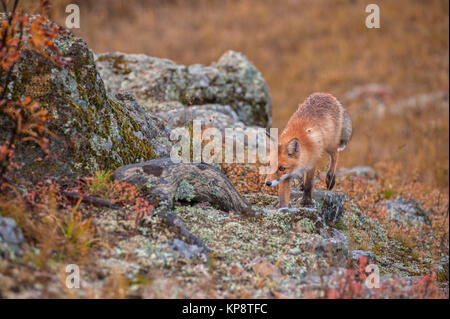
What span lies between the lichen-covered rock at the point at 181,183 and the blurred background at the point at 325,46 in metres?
9.64

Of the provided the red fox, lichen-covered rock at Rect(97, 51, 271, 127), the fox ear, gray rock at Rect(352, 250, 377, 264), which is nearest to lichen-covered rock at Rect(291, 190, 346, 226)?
the red fox

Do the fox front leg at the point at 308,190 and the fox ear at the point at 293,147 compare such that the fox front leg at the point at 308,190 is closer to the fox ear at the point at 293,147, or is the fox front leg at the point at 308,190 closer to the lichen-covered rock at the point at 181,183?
the fox ear at the point at 293,147

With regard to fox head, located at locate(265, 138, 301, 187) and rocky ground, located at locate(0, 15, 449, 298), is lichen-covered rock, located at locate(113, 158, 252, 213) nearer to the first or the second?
rocky ground, located at locate(0, 15, 449, 298)

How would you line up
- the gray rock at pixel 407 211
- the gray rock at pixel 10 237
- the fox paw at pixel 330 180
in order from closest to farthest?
the gray rock at pixel 10 237 → the fox paw at pixel 330 180 → the gray rock at pixel 407 211

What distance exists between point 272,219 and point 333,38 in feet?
76.0

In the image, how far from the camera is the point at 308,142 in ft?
21.1

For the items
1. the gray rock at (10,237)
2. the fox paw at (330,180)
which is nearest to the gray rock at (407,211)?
the fox paw at (330,180)

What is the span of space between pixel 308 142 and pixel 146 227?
3181 millimetres

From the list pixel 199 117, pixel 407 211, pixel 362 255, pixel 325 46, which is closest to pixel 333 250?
pixel 362 255

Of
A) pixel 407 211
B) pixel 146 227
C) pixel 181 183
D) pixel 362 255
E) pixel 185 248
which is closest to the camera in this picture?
pixel 185 248

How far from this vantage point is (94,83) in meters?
5.43

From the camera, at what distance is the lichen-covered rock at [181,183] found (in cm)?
496

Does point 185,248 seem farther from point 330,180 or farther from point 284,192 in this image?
point 330,180

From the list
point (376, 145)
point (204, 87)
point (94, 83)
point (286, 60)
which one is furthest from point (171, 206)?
point (286, 60)
